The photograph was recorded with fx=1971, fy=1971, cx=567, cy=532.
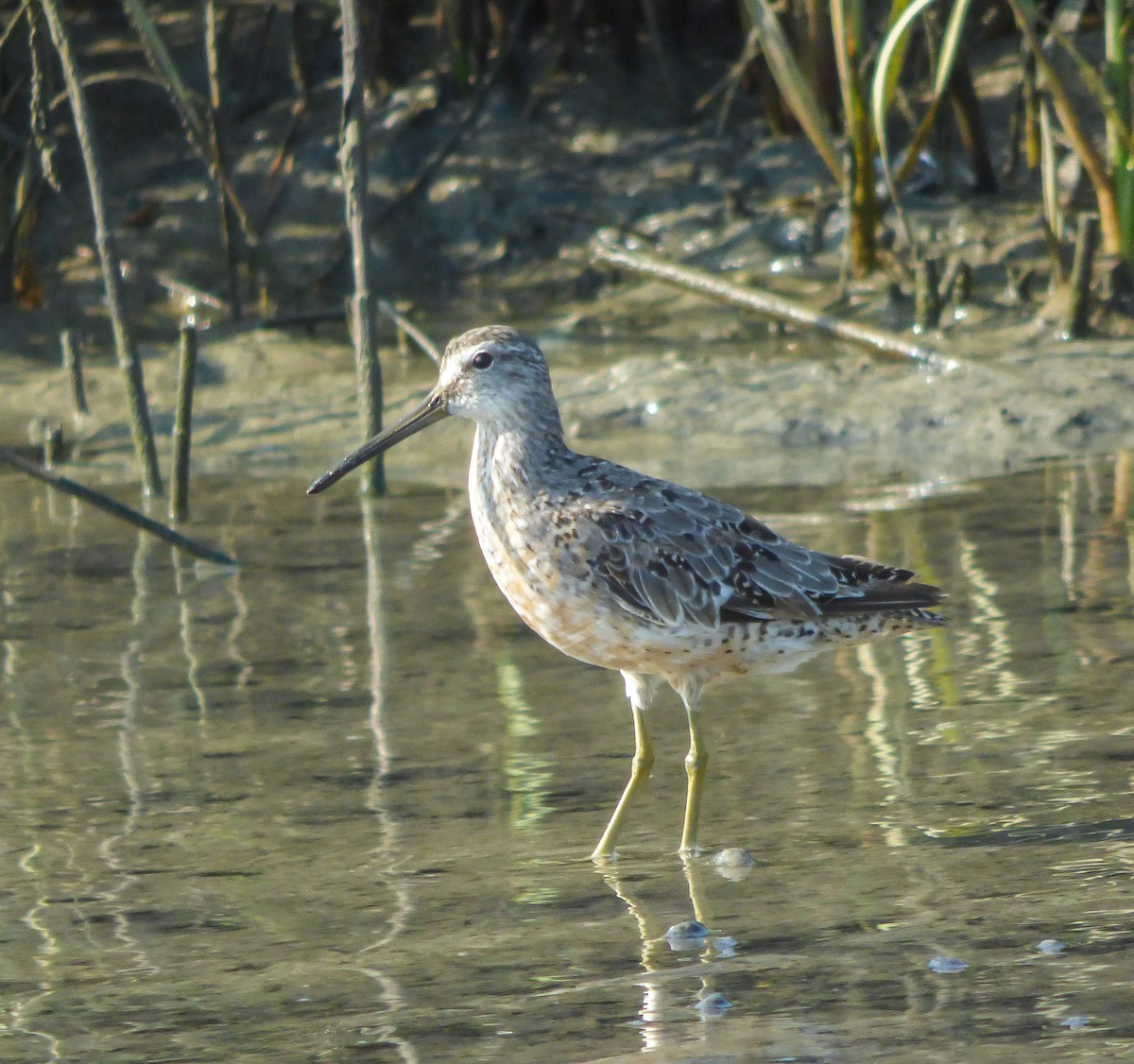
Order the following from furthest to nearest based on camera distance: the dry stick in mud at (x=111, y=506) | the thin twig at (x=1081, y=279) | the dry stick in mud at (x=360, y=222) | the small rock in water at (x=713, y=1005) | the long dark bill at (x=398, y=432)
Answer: the thin twig at (x=1081, y=279), the dry stick in mud at (x=360, y=222), the dry stick in mud at (x=111, y=506), the long dark bill at (x=398, y=432), the small rock in water at (x=713, y=1005)

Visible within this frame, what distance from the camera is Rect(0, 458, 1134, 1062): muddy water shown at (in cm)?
362

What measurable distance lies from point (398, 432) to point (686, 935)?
1945 mm

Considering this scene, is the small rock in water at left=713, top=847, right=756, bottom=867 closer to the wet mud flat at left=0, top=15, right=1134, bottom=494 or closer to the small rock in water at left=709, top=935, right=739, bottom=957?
the small rock in water at left=709, top=935, right=739, bottom=957

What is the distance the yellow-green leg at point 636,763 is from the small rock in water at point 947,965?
1.02m

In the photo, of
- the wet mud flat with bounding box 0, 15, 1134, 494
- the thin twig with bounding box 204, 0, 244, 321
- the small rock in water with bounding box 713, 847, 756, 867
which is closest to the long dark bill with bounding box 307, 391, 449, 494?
the small rock in water with bounding box 713, 847, 756, 867

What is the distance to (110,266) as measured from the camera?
750cm

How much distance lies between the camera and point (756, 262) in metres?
10.2

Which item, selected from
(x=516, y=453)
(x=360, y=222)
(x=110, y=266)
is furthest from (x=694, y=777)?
(x=110, y=266)

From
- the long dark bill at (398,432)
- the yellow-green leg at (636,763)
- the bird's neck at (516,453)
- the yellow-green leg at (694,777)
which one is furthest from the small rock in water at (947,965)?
the long dark bill at (398,432)

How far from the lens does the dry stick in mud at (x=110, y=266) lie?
7004 mm

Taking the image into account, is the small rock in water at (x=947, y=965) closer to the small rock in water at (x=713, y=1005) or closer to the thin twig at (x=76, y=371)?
the small rock in water at (x=713, y=1005)

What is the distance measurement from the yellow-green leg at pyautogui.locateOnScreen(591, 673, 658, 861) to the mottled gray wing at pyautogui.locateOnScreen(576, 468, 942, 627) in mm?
318

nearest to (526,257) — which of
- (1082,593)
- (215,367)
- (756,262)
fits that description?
(756,262)

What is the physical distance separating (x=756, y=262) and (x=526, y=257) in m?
1.38
